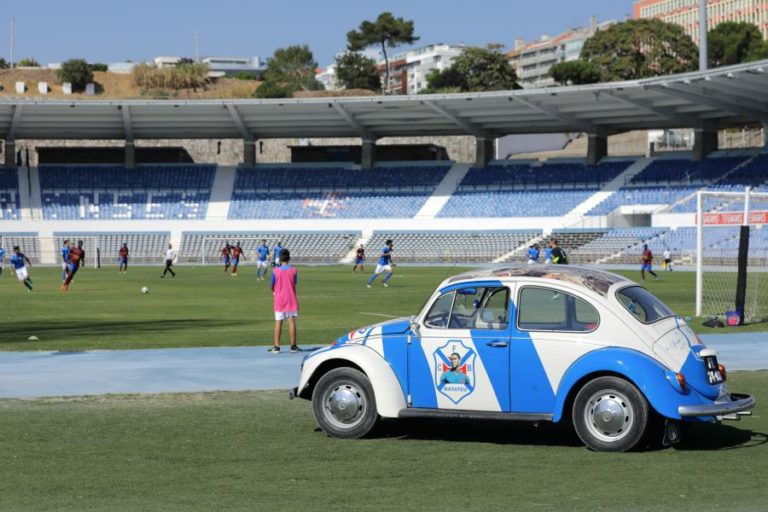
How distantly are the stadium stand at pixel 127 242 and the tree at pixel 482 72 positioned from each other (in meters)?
56.3

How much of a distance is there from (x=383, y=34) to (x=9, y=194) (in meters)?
72.3

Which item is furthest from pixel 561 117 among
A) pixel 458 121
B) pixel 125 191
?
pixel 125 191

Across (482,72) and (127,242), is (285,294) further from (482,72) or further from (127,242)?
(482,72)

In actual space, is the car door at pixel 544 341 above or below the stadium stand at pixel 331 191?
below

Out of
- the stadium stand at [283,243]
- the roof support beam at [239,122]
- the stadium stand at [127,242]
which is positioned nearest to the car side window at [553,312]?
the stadium stand at [283,243]

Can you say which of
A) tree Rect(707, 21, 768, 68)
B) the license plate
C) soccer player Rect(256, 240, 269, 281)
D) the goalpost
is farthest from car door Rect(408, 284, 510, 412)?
tree Rect(707, 21, 768, 68)

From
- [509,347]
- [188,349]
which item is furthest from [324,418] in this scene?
[188,349]

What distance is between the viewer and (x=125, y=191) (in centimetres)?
7406

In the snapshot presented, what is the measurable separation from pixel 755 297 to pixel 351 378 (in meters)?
19.4

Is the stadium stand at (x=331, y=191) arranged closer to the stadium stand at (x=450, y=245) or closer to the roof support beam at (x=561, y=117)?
the stadium stand at (x=450, y=245)

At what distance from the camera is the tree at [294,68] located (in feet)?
502

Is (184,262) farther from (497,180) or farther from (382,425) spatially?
(382,425)

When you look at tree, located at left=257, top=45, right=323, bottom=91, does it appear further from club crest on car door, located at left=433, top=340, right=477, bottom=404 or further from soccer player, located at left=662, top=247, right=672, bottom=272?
club crest on car door, located at left=433, top=340, right=477, bottom=404

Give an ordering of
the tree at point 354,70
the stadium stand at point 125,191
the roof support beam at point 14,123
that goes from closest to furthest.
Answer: the roof support beam at point 14,123
the stadium stand at point 125,191
the tree at point 354,70
